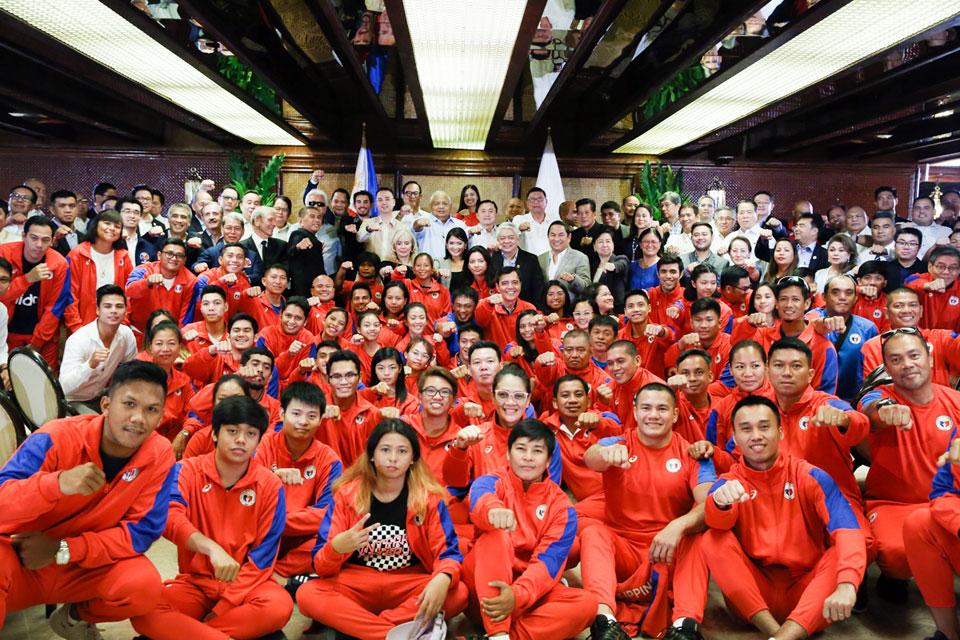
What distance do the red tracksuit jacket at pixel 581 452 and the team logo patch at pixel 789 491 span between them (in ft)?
3.65

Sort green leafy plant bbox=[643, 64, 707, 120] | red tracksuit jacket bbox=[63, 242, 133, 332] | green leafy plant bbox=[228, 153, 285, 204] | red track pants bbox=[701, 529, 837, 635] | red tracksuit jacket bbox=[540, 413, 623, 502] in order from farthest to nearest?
1. green leafy plant bbox=[228, 153, 285, 204]
2. green leafy plant bbox=[643, 64, 707, 120]
3. red tracksuit jacket bbox=[63, 242, 133, 332]
4. red tracksuit jacket bbox=[540, 413, 623, 502]
5. red track pants bbox=[701, 529, 837, 635]

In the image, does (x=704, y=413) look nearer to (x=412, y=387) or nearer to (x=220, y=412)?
(x=412, y=387)

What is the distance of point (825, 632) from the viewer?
3.01 m

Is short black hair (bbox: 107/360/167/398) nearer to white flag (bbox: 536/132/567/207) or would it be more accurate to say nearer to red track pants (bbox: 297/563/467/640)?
red track pants (bbox: 297/563/467/640)

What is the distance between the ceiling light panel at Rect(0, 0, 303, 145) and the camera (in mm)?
4188

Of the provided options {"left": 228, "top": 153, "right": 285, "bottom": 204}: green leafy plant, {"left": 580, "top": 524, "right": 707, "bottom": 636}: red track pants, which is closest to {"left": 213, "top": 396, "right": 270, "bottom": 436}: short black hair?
{"left": 580, "top": 524, "right": 707, "bottom": 636}: red track pants

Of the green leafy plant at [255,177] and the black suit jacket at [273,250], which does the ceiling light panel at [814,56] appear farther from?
the green leafy plant at [255,177]

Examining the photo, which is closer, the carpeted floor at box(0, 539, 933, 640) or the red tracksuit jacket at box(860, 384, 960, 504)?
the carpeted floor at box(0, 539, 933, 640)

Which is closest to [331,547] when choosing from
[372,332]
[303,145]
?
[372,332]

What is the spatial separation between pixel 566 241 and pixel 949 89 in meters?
3.72

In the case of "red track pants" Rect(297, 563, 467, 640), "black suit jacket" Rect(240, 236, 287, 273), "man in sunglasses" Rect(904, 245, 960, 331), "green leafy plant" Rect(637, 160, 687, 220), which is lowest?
"red track pants" Rect(297, 563, 467, 640)

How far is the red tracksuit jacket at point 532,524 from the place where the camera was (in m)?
2.92

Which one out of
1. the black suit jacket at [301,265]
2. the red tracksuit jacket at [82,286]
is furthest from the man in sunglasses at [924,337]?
the red tracksuit jacket at [82,286]

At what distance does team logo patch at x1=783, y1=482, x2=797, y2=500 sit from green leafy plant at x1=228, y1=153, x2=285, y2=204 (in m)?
7.29
